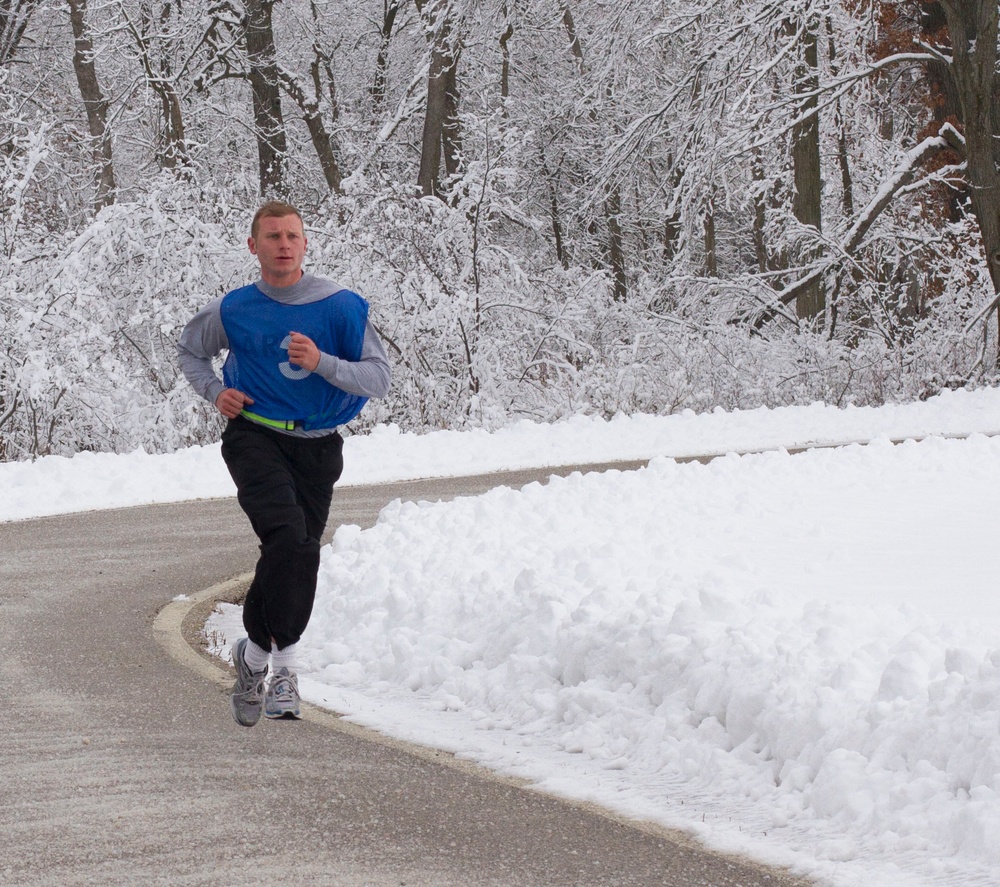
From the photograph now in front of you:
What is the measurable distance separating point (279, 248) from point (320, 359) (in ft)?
1.78

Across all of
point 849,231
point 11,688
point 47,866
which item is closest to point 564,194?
point 849,231

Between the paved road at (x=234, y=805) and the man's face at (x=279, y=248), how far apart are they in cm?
181

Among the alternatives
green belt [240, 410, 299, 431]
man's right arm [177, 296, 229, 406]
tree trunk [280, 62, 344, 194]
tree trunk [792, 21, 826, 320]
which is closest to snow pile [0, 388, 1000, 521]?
tree trunk [792, 21, 826, 320]

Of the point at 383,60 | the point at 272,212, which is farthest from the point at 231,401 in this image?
the point at 383,60

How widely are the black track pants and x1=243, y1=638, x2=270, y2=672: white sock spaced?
1.0 inches

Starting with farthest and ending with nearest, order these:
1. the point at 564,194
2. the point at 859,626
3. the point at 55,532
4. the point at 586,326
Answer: the point at 564,194
the point at 586,326
the point at 55,532
the point at 859,626

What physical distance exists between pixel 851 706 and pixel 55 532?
8.66 meters

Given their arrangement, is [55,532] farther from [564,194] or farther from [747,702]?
[564,194]

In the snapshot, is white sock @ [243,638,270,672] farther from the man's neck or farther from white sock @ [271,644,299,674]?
the man's neck

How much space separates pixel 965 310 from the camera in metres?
25.3

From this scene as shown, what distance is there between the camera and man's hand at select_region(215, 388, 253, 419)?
18.0 feet

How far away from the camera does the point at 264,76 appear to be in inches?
1142

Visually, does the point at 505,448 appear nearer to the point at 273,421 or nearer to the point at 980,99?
the point at 980,99

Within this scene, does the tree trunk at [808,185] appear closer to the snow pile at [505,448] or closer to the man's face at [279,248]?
the snow pile at [505,448]
